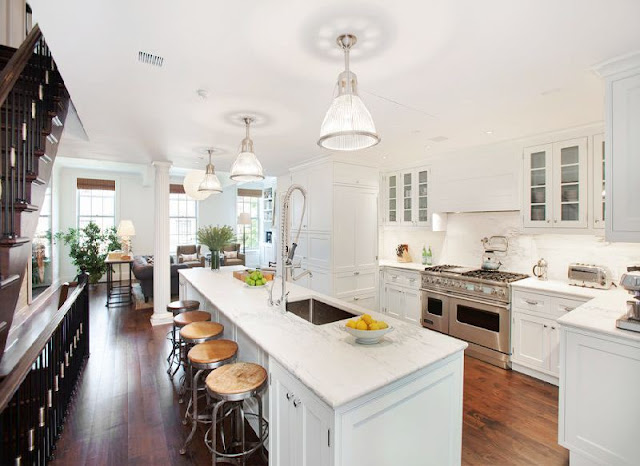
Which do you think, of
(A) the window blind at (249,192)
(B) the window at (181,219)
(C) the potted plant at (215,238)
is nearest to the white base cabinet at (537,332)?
(C) the potted plant at (215,238)

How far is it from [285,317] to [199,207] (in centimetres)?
845

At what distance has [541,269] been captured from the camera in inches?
138

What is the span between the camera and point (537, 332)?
311cm

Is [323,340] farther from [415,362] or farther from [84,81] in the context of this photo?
[84,81]

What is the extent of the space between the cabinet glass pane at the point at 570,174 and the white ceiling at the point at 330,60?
431 mm

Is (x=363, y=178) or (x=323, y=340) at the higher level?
(x=363, y=178)

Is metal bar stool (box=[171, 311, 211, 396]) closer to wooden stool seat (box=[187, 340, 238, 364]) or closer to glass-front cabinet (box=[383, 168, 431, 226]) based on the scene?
wooden stool seat (box=[187, 340, 238, 364])

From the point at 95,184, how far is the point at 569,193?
9.82 m

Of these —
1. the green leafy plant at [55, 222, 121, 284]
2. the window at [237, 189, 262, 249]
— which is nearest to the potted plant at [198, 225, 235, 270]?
the green leafy plant at [55, 222, 121, 284]

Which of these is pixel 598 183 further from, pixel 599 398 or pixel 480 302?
pixel 599 398

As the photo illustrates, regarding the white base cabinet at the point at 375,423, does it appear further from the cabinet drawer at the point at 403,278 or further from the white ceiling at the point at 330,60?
the cabinet drawer at the point at 403,278

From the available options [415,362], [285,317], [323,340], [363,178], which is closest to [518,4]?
[415,362]

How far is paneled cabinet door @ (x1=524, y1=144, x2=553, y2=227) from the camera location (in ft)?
10.6

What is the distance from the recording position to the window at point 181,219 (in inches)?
371
